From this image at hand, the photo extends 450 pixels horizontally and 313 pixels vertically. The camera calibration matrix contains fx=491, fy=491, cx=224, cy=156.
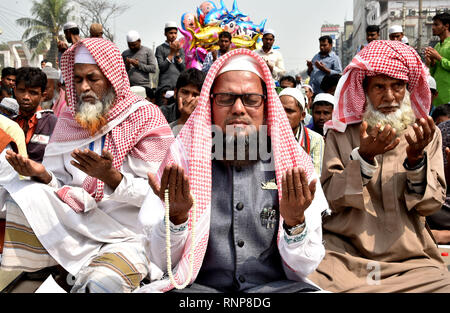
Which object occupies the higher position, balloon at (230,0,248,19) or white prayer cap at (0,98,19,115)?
balloon at (230,0,248,19)

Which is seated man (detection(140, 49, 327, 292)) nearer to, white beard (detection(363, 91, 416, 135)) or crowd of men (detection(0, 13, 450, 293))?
crowd of men (detection(0, 13, 450, 293))

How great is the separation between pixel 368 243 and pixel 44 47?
42756 mm

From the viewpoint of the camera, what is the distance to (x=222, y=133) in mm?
2654

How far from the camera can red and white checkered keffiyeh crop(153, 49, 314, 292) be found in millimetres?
2410

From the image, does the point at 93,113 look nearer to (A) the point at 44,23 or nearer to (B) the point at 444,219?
(B) the point at 444,219

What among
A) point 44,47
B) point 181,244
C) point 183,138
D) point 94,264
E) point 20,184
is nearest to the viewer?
point 181,244

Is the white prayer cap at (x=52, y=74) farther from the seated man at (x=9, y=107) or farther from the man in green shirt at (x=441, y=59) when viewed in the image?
the man in green shirt at (x=441, y=59)

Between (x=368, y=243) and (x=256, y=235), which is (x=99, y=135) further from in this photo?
(x=368, y=243)

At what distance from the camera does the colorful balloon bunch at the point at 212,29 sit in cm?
1105

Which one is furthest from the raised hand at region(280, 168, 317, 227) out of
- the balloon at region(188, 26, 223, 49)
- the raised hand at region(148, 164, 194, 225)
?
the balloon at region(188, 26, 223, 49)

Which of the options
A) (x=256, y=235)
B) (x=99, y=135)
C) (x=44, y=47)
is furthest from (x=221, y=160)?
(x=44, y=47)

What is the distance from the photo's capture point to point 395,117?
3.61 m

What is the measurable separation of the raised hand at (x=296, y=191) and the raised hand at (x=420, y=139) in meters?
1.29

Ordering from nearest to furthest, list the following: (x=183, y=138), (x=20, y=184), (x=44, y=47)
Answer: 1. (x=183, y=138)
2. (x=20, y=184)
3. (x=44, y=47)
